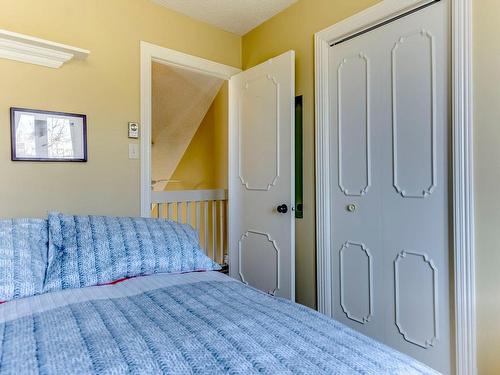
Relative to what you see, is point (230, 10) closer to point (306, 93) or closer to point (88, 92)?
point (306, 93)

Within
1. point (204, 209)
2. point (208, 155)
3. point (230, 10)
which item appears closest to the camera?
point (230, 10)

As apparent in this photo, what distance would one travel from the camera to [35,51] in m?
1.76

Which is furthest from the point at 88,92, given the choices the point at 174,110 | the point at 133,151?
the point at 174,110

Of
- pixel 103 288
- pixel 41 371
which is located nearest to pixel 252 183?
pixel 103 288

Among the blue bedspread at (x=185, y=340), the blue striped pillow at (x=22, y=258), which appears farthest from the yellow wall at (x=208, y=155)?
the blue bedspread at (x=185, y=340)

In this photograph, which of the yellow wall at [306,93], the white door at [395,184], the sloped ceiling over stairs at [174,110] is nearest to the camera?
the white door at [395,184]

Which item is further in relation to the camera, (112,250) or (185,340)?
(112,250)

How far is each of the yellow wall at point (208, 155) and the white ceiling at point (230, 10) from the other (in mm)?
973

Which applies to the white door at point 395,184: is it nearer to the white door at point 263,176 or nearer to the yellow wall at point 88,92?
the white door at point 263,176

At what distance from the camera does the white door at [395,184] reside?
155cm

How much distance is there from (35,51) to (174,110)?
1907mm

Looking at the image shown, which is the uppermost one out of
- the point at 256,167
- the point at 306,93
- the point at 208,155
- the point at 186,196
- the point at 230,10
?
the point at 230,10

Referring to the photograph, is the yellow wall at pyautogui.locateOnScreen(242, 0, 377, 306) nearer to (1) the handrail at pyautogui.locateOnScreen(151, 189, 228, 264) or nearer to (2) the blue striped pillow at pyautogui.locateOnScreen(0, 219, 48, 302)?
(1) the handrail at pyautogui.locateOnScreen(151, 189, 228, 264)

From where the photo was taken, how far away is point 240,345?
0.77 meters
